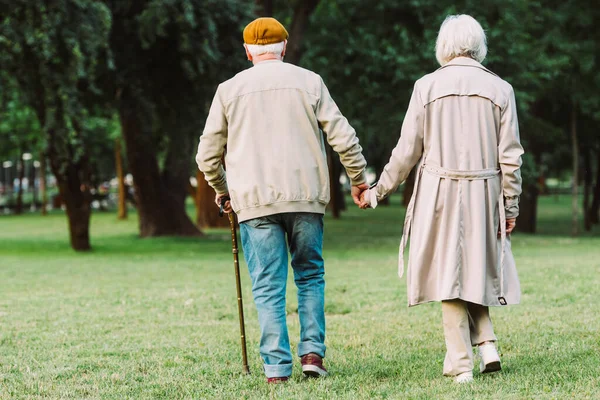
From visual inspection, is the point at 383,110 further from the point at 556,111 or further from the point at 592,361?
the point at 592,361

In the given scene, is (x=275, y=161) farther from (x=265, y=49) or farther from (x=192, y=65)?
(x=192, y=65)

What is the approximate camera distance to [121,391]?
5.47 meters

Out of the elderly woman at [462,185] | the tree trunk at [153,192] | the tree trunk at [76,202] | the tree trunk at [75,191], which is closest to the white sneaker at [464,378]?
the elderly woman at [462,185]

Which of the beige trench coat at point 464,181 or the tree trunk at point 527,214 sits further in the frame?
the tree trunk at point 527,214

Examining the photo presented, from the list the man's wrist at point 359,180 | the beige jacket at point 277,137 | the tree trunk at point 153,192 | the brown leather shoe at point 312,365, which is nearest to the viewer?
the beige jacket at point 277,137

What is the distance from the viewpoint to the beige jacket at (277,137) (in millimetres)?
5477

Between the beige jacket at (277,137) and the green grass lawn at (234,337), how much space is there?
1.09m

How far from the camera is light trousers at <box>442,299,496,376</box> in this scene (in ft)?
17.9

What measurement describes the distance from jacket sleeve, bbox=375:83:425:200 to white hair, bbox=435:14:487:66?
0.29 metres

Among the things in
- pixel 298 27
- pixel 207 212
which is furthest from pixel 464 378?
pixel 207 212

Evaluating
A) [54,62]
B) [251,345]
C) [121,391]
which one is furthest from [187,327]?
[54,62]

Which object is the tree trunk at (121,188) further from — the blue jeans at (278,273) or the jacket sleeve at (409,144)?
the jacket sleeve at (409,144)

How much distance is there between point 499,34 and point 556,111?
1010cm

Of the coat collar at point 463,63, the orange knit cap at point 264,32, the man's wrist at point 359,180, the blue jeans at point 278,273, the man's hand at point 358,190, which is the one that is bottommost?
the blue jeans at point 278,273
